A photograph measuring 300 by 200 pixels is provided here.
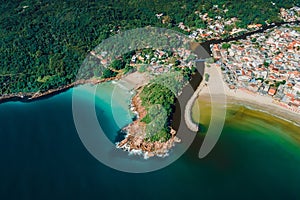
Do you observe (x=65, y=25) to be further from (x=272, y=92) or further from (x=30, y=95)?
(x=272, y=92)

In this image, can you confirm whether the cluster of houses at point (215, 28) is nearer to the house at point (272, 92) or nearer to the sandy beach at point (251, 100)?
the sandy beach at point (251, 100)

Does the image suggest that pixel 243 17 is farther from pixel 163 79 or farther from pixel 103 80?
pixel 103 80

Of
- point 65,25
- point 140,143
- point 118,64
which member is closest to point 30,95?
point 118,64

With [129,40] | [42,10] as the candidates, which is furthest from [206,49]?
[42,10]

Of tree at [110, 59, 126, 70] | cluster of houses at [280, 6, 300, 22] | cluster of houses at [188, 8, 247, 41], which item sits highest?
cluster of houses at [280, 6, 300, 22]

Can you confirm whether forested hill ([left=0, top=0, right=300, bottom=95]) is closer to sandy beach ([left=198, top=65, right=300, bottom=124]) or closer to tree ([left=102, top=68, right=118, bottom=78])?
tree ([left=102, top=68, right=118, bottom=78])

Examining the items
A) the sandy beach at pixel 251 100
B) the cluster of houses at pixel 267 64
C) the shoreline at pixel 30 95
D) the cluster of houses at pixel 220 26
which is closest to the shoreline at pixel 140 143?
the sandy beach at pixel 251 100

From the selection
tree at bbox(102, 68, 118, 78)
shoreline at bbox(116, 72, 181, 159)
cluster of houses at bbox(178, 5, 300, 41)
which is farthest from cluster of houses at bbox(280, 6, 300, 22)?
shoreline at bbox(116, 72, 181, 159)
